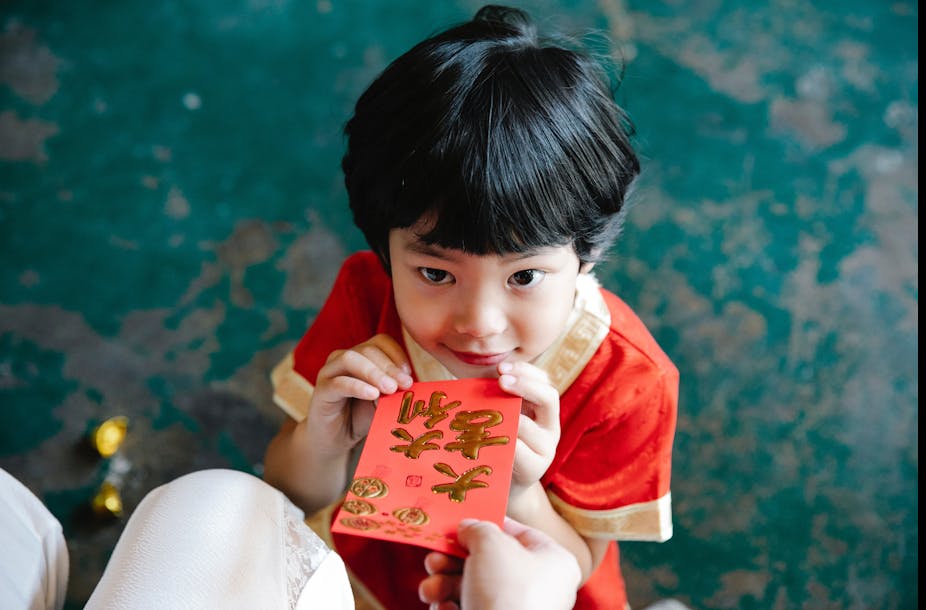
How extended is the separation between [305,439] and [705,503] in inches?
27.5

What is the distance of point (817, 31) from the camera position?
1588mm

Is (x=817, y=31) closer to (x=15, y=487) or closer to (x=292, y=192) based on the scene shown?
(x=292, y=192)

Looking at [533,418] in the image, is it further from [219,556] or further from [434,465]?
[219,556]

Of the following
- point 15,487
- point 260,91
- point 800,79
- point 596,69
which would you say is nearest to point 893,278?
point 800,79

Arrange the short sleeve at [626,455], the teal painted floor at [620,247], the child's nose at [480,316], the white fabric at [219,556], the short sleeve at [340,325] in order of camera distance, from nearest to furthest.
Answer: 1. the white fabric at [219,556]
2. the child's nose at [480,316]
3. the short sleeve at [626,455]
4. the short sleeve at [340,325]
5. the teal painted floor at [620,247]

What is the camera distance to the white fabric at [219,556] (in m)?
0.61

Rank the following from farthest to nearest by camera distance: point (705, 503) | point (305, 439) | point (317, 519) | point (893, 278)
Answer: point (893, 278), point (705, 503), point (317, 519), point (305, 439)

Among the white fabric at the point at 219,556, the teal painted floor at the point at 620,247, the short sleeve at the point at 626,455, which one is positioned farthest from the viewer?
the teal painted floor at the point at 620,247

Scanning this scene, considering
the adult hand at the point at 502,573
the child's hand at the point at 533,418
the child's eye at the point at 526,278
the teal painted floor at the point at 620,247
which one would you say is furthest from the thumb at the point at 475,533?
the teal painted floor at the point at 620,247

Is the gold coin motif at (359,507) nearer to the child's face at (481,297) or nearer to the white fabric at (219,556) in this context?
the white fabric at (219,556)

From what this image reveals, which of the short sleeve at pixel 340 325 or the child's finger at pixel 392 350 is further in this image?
the short sleeve at pixel 340 325

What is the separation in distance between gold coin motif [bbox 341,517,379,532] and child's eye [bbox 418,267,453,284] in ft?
0.71

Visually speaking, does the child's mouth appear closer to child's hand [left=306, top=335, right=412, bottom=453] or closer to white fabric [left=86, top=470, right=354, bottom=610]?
child's hand [left=306, top=335, right=412, bottom=453]

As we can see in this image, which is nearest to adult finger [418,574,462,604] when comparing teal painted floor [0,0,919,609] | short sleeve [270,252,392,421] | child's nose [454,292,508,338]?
child's nose [454,292,508,338]
